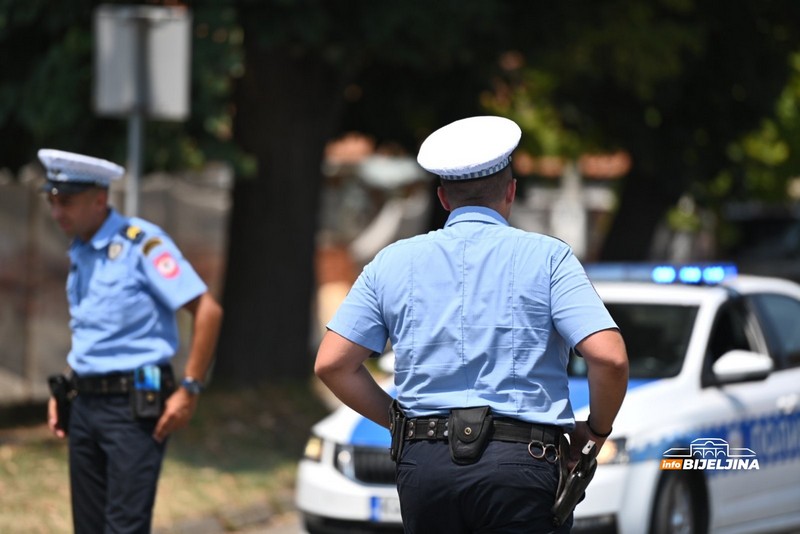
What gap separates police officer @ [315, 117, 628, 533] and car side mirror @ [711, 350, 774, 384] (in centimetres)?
333

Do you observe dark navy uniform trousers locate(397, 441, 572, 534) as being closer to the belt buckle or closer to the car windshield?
the belt buckle

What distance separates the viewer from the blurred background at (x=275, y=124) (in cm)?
900

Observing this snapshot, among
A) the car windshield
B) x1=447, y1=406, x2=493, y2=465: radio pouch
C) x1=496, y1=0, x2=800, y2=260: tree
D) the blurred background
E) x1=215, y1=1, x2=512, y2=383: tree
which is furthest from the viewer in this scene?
x1=496, y1=0, x2=800, y2=260: tree

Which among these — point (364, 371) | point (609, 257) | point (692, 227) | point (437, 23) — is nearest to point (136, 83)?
point (437, 23)

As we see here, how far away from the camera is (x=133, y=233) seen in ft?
17.8

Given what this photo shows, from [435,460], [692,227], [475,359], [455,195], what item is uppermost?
[455,195]

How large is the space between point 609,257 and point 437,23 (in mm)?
6988

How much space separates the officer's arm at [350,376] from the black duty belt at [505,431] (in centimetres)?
24

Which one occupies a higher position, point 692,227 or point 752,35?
point 752,35

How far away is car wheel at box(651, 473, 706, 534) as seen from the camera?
21.5ft

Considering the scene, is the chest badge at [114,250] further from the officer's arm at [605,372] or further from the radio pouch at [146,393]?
the officer's arm at [605,372]

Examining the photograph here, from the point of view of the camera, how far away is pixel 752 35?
14688mm

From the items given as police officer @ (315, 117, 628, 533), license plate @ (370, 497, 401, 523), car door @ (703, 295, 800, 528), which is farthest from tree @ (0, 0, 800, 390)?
police officer @ (315, 117, 628, 533)

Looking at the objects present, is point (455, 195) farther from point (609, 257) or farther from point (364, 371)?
point (609, 257)
